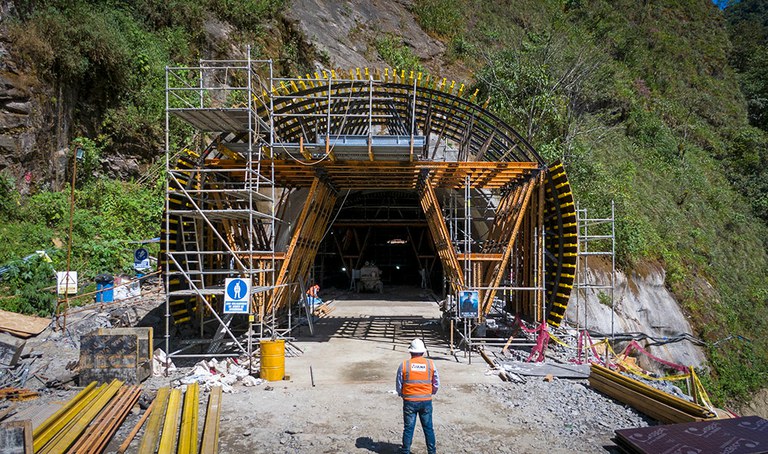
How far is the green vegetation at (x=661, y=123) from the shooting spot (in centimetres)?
2252

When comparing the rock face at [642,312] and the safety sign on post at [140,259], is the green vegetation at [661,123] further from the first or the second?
the safety sign on post at [140,259]

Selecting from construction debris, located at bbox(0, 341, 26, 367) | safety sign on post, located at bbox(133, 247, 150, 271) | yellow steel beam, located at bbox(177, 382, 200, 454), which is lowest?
Answer: yellow steel beam, located at bbox(177, 382, 200, 454)

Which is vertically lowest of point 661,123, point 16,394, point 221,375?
point 221,375

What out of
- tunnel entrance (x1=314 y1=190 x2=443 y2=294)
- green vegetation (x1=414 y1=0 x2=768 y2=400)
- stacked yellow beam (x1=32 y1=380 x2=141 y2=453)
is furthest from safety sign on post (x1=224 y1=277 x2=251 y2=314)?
tunnel entrance (x1=314 y1=190 x2=443 y2=294)

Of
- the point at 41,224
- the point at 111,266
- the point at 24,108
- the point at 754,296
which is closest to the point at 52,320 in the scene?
the point at 111,266

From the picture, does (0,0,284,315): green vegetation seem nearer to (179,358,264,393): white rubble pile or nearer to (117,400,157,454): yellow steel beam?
(179,358,264,393): white rubble pile

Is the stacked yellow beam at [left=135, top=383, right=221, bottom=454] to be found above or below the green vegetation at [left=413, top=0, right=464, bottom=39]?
below

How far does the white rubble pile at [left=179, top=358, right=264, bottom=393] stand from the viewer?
A: 998 centimetres

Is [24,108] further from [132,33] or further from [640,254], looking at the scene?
[640,254]

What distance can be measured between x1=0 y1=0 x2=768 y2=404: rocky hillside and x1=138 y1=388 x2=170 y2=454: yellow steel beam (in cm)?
854

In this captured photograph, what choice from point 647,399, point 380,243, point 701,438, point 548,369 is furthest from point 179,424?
point 380,243

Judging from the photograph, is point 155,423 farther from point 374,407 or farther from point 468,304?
point 468,304

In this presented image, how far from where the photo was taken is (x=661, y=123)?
3378 cm

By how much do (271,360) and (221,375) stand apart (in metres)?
1.10
